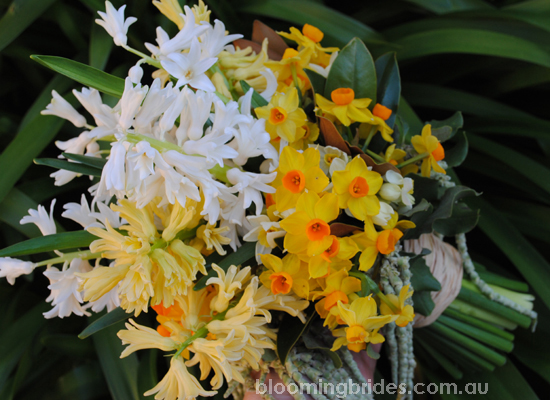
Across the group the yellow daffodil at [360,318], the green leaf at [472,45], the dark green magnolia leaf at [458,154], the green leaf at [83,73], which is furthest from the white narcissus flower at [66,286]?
the green leaf at [472,45]

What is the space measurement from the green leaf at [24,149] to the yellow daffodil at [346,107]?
0.50 metres

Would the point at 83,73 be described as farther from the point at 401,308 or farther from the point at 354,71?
the point at 401,308

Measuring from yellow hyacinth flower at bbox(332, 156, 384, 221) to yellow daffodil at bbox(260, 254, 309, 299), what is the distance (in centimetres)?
9

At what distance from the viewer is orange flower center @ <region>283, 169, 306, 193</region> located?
463 mm

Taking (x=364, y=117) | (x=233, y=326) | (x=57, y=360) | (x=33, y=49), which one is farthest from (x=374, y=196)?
(x=33, y=49)

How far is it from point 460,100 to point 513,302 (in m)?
0.45

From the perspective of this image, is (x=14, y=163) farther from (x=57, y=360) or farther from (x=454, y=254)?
(x=454, y=254)

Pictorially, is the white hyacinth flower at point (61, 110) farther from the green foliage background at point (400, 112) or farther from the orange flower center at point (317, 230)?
the orange flower center at point (317, 230)

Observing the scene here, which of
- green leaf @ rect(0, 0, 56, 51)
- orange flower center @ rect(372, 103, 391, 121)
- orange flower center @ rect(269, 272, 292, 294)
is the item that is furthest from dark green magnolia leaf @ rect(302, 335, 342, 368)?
green leaf @ rect(0, 0, 56, 51)

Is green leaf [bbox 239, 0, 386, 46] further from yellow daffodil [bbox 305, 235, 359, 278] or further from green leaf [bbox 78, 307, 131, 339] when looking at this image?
green leaf [bbox 78, 307, 131, 339]

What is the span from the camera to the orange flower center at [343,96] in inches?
20.7

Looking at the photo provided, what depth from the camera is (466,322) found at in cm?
74

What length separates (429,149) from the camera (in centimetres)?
58

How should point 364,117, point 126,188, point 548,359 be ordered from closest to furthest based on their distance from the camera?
point 126,188 → point 364,117 → point 548,359
